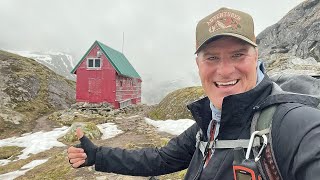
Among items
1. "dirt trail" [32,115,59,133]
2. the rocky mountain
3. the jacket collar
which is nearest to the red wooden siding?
"dirt trail" [32,115,59,133]

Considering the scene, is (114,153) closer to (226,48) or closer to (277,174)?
(226,48)

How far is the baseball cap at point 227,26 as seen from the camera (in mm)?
2246

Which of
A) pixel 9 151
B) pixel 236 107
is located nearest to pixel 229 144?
pixel 236 107

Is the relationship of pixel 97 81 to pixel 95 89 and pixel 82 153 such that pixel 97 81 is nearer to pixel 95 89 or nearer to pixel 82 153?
pixel 95 89

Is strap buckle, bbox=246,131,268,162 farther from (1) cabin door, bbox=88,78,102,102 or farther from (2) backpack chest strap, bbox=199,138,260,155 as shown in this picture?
(1) cabin door, bbox=88,78,102,102

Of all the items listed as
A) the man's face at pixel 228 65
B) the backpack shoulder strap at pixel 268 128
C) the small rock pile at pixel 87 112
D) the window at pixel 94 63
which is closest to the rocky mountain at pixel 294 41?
the small rock pile at pixel 87 112

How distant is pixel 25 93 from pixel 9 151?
19.8 meters

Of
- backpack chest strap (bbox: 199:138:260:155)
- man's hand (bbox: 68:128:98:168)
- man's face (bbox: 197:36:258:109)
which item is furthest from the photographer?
man's hand (bbox: 68:128:98:168)

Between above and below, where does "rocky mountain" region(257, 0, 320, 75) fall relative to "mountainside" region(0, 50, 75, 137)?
above

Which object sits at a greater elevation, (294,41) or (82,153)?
(294,41)

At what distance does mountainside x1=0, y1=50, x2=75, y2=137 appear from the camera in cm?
2616

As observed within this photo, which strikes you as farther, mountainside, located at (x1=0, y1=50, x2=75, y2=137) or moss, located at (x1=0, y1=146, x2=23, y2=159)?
mountainside, located at (x1=0, y1=50, x2=75, y2=137)

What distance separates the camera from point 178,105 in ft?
68.6

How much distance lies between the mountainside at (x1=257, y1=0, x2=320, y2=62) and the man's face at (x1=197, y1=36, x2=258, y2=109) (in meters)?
26.6
